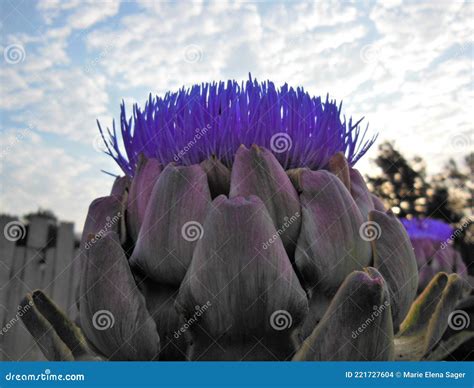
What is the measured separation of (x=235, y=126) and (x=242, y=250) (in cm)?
25

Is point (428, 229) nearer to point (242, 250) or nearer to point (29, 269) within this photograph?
Answer: point (242, 250)

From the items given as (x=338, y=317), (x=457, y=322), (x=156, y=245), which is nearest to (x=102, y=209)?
(x=156, y=245)

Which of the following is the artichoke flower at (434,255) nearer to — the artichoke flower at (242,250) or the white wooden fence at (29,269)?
the artichoke flower at (242,250)

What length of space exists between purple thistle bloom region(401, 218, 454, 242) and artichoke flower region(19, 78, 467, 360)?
4.11 ft

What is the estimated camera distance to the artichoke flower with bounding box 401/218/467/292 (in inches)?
74.9

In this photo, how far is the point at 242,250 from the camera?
2.24 ft

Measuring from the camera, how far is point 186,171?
2.56 feet

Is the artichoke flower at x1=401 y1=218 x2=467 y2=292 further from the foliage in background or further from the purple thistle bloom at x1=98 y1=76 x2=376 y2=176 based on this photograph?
the foliage in background

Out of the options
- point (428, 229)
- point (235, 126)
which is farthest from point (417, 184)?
point (235, 126)

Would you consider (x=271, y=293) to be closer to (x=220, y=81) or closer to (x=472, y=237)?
(x=220, y=81)

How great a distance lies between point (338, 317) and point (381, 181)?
3.93m

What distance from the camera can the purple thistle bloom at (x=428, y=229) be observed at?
211cm

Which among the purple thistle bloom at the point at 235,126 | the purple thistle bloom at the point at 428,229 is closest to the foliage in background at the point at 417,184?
the purple thistle bloom at the point at 428,229

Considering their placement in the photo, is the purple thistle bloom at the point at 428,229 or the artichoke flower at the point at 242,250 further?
the purple thistle bloom at the point at 428,229
